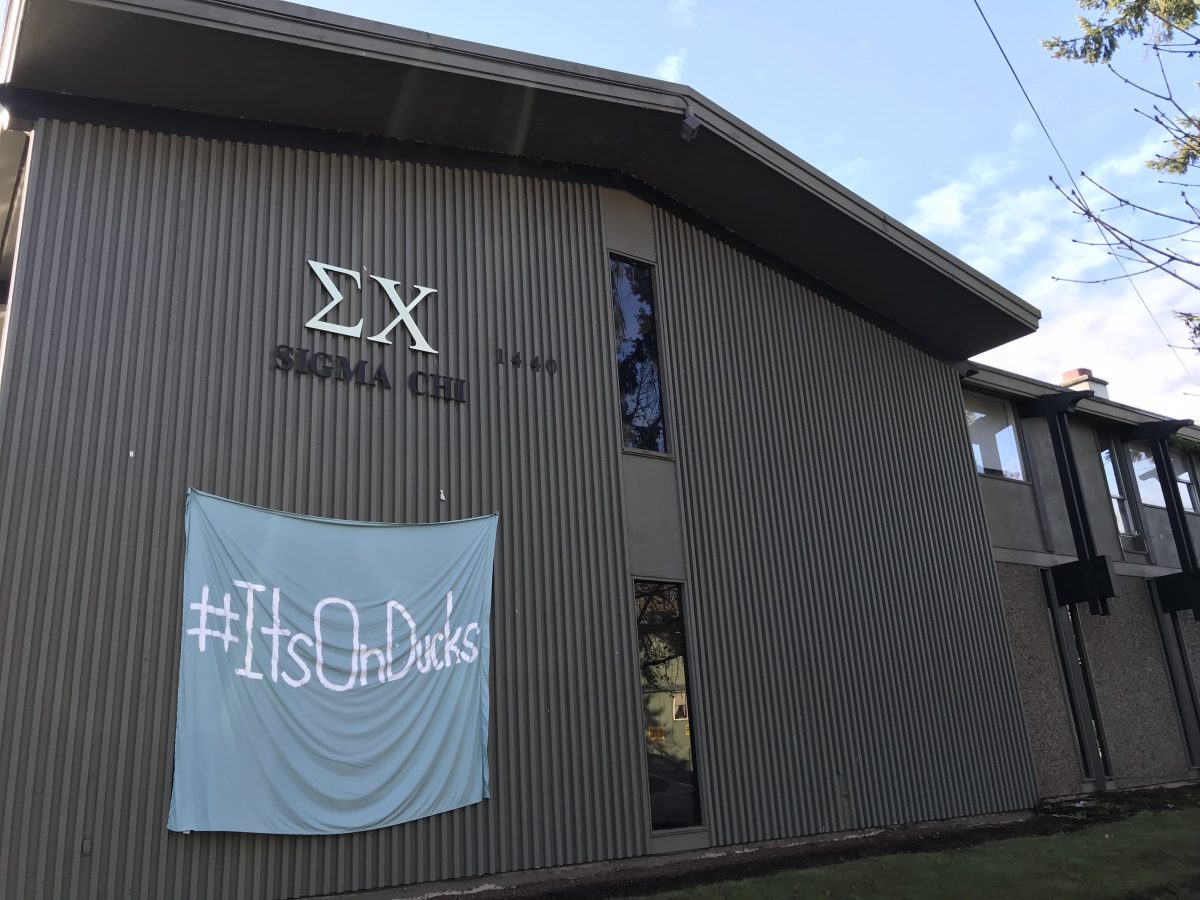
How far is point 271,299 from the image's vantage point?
9.02 m

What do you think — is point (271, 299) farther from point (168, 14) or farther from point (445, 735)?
point (445, 735)

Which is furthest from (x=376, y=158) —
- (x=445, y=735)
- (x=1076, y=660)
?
(x=1076, y=660)

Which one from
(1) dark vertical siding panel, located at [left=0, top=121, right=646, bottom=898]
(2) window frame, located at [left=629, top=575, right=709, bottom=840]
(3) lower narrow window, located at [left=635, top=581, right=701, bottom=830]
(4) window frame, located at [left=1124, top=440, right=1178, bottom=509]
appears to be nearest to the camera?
(1) dark vertical siding panel, located at [left=0, top=121, right=646, bottom=898]

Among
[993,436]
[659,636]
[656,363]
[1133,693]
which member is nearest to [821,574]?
[659,636]

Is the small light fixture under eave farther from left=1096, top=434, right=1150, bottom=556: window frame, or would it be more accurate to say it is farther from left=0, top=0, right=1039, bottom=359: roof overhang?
left=1096, top=434, right=1150, bottom=556: window frame

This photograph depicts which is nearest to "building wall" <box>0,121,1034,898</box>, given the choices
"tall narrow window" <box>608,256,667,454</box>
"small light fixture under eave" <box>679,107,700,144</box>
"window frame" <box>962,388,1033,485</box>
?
"tall narrow window" <box>608,256,667,454</box>

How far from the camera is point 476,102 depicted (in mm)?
10109

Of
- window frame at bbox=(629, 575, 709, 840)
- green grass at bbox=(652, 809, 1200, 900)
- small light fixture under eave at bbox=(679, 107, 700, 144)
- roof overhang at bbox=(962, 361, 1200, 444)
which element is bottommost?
green grass at bbox=(652, 809, 1200, 900)

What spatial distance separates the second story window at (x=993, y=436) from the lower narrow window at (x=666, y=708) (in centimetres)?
811

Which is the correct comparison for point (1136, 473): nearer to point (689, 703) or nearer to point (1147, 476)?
point (1147, 476)

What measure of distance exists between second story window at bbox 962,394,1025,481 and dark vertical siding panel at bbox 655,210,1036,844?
1594 mm

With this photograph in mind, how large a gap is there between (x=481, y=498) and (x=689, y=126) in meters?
5.00

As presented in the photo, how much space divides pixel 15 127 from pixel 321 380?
331 cm

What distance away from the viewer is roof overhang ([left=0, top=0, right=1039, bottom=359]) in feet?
27.2
